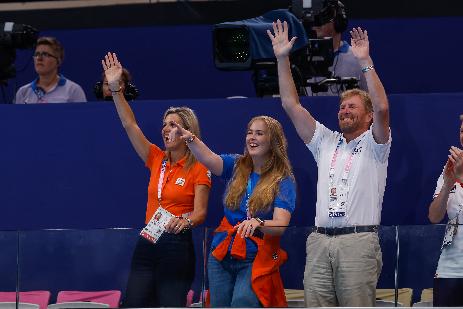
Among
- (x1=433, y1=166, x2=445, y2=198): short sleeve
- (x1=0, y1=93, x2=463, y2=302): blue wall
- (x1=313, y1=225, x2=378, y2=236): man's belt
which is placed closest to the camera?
(x1=313, y1=225, x2=378, y2=236): man's belt

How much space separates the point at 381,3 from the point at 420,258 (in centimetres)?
364

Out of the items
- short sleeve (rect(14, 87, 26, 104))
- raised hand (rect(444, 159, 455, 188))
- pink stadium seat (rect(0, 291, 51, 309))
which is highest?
short sleeve (rect(14, 87, 26, 104))

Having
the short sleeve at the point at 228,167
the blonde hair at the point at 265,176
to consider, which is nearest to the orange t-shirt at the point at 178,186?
the short sleeve at the point at 228,167

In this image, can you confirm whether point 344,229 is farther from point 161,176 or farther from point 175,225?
point 161,176

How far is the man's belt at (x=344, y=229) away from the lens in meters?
4.61

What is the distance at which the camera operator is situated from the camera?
19.4 feet

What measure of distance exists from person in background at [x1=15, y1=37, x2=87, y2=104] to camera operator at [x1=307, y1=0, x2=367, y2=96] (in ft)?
5.16

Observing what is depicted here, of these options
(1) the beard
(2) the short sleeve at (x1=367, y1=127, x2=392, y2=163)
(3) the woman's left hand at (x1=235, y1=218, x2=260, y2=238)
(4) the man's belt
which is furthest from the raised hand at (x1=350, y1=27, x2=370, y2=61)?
(3) the woman's left hand at (x1=235, y1=218, x2=260, y2=238)

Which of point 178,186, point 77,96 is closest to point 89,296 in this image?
point 178,186

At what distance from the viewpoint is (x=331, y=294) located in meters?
4.65

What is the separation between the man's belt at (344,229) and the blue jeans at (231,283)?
32 centimetres

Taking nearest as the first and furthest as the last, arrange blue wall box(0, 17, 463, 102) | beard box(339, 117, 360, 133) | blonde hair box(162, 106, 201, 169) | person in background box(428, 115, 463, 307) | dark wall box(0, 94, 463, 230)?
person in background box(428, 115, 463, 307) → beard box(339, 117, 360, 133) → blonde hair box(162, 106, 201, 169) → dark wall box(0, 94, 463, 230) → blue wall box(0, 17, 463, 102)

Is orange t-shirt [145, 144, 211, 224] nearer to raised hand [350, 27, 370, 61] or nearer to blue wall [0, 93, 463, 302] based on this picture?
blue wall [0, 93, 463, 302]

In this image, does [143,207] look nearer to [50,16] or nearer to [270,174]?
[270,174]
